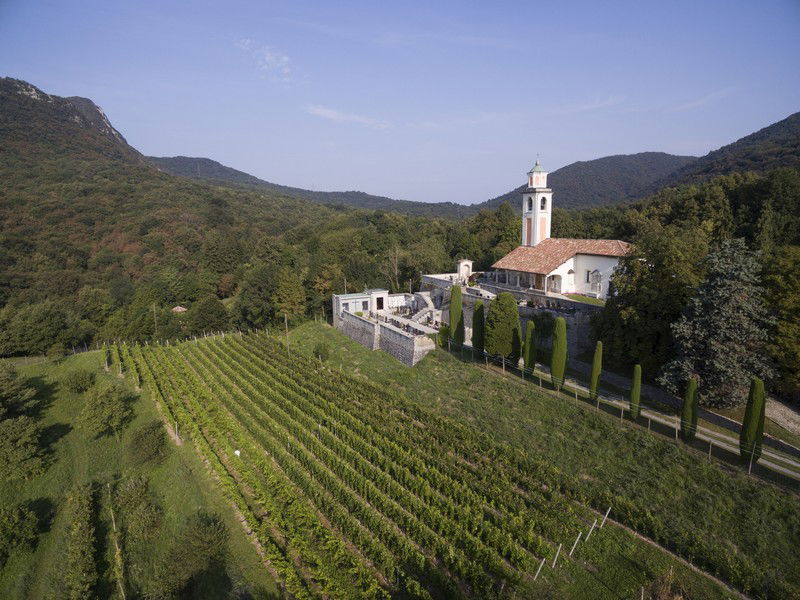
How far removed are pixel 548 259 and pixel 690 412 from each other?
1831cm

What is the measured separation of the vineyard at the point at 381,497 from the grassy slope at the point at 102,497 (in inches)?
27.4

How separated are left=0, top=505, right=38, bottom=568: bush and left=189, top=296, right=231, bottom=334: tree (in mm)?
30135

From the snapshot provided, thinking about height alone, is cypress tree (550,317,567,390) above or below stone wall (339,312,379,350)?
above

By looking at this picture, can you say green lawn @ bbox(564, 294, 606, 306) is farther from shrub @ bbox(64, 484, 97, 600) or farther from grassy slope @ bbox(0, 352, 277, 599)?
shrub @ bbox(64, 484, 97, 600)

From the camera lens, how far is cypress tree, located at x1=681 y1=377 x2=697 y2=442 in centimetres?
1653

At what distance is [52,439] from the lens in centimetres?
2292

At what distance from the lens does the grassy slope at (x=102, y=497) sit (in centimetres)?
1372

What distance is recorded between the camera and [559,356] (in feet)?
71.2

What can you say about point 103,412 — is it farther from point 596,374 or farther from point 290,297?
point 596,374

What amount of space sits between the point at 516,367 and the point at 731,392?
391 inches

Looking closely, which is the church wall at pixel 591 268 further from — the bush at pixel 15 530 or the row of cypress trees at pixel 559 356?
the bush at pixel 15 530

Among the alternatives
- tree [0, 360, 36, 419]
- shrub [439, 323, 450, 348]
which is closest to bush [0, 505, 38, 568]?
tree [0, 360, 36, 419]

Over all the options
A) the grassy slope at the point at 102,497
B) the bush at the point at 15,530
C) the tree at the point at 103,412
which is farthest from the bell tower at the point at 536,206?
the bush at the point at 15,530

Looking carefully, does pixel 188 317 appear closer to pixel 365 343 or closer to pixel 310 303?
pixel 310 303
